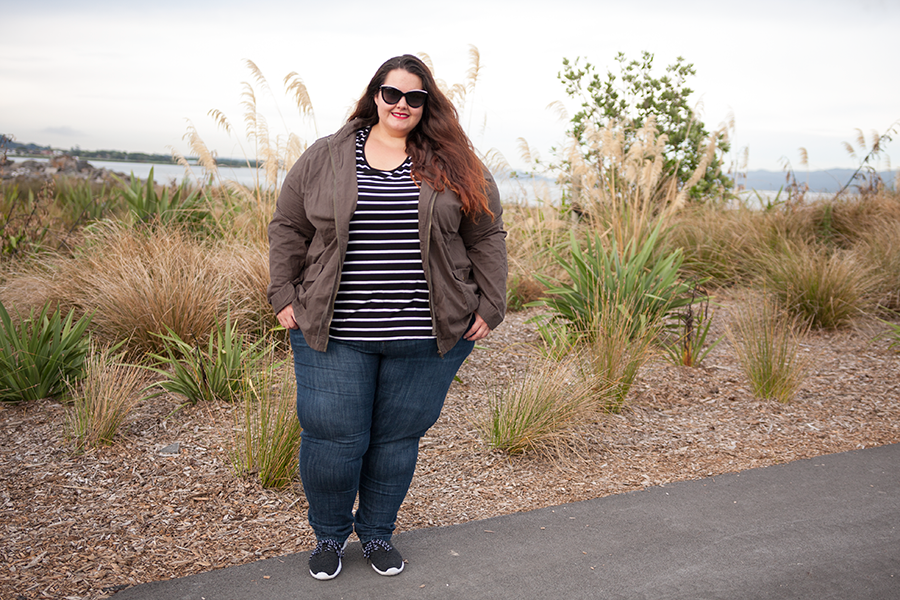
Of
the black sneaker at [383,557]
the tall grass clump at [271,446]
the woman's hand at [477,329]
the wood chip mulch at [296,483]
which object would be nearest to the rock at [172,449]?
the wood chip mulch at [296,483]

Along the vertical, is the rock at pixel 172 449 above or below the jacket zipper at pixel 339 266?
below

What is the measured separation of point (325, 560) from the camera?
2725 millimetres

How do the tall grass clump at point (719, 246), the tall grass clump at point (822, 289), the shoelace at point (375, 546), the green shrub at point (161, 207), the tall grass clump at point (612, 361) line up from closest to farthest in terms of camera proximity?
1. the shoelace at point (375, 546)
2. the tall grass clump at point (612, 361)
3. the tall grass clump at point (822, 289)
4. the green shrub at point (161, 207)
5. the tall grass clump at point (719, 246)

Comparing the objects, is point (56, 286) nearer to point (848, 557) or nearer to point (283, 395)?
point (283, 395)

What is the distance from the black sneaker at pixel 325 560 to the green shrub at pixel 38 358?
98.4 inches

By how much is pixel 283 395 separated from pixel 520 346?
Answer: 2836 mm

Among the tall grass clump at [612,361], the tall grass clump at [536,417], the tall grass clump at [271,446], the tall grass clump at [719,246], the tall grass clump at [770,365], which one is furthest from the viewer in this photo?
the tall grass clump at [719,246]

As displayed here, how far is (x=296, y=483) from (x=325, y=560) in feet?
2.78

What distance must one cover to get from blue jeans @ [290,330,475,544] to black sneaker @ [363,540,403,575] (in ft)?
0.14

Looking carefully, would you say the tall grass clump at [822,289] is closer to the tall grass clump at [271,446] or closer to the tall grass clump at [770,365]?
the tall grass clump at [770,365]

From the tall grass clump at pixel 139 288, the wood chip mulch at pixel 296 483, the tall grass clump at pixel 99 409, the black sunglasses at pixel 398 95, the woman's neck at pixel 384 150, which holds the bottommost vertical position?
the wood chip mulch at pixel 296 483

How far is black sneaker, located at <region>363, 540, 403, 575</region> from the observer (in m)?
2.76

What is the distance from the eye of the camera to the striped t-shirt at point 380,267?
2480mm

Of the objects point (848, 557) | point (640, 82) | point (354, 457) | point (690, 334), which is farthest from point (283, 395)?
point (640, 82)
